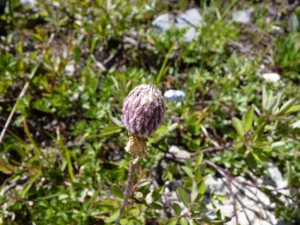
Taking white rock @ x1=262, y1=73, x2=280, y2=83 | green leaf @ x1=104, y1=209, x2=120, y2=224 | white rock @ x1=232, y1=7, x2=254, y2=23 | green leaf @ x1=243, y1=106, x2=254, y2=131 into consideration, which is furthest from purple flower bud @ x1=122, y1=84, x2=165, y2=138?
white rock @ x1=232, y1=7, x2=254, y2=23

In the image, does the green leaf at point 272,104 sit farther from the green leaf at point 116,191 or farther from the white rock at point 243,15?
the white rock at point 243,15

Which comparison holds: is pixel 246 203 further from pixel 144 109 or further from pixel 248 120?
pixel 144 109

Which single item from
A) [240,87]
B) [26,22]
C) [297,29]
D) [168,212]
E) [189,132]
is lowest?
[168,212]

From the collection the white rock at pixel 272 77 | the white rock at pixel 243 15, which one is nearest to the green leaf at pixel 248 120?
the white rock at pixel 272 77

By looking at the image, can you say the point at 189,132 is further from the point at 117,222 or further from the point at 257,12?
the point at 257,12

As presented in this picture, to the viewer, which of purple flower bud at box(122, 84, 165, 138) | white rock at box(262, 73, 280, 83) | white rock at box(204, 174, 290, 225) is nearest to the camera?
purple flower bud at box(122, 84, 165, 138)

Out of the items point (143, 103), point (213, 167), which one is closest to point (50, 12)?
point (213, 167)

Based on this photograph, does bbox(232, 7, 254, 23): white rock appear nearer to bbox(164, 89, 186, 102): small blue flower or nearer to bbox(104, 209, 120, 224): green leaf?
bbox(164, 89, 186, 102): small blue flower
